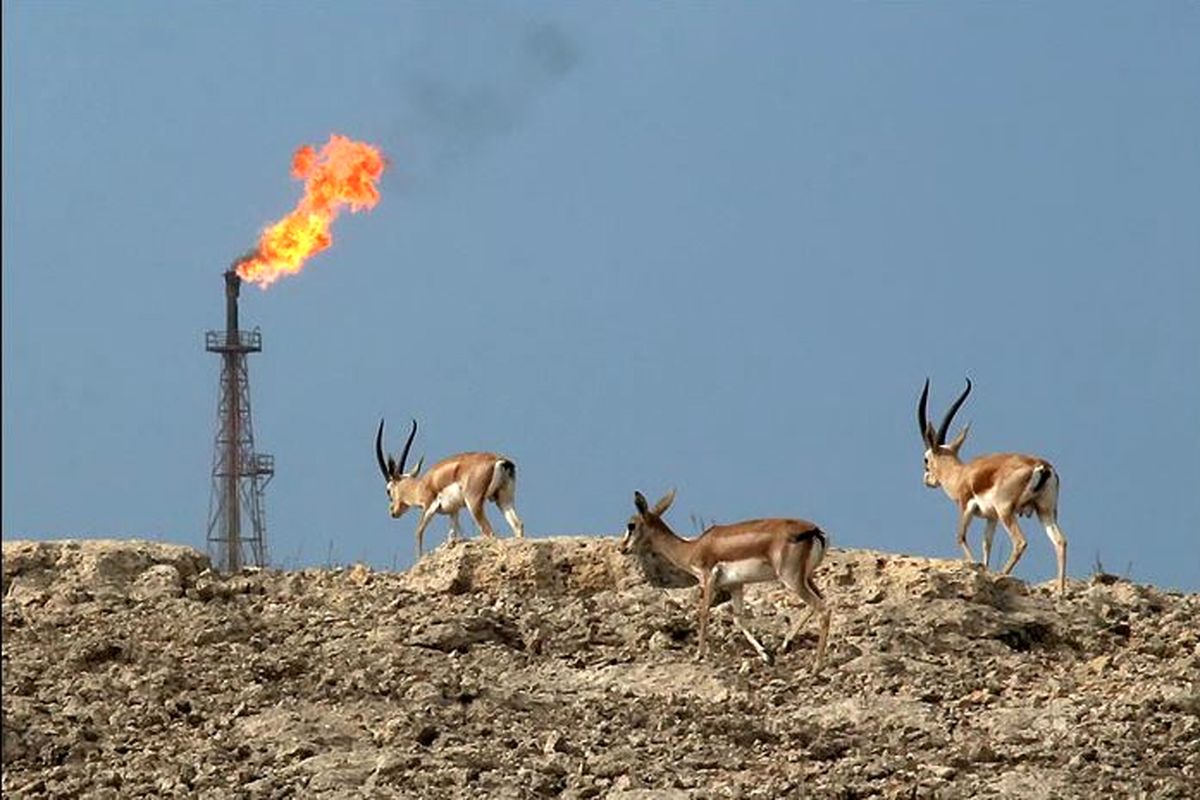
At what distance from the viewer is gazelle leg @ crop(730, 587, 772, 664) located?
49.2 ft

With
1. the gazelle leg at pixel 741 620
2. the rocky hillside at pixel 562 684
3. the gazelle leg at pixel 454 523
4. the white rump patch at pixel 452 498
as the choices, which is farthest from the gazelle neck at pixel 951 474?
the gazelle leg at pixel 454 523

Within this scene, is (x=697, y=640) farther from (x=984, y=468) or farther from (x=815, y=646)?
(x=984, y=468)

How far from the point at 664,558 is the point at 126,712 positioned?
5.58m

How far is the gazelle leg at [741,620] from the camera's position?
49.2 ft

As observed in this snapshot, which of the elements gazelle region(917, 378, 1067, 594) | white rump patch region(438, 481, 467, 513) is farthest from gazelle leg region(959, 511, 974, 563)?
white rump patch region(438, 481, 467, 513)

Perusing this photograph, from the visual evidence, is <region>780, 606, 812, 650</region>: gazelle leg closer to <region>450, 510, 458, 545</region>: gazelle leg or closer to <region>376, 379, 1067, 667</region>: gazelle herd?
<region>376, 379, 1067, 667</region>: gazelle herd

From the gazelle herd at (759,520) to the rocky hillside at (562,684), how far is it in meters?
0.37

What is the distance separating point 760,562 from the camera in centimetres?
1533

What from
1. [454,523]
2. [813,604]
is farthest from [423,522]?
[813,604]

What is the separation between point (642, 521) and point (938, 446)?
513cm

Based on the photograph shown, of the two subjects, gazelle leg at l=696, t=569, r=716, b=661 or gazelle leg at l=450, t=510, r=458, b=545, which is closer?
gazelle leg at l=696, t=569, r=716, b=661

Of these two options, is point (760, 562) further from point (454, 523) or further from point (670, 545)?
point (454, 523)

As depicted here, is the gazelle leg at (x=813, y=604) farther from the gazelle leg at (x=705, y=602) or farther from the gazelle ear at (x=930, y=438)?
the gazelle ear at (x=930, y=438)

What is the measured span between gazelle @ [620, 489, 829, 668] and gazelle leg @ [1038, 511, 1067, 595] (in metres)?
3.11
